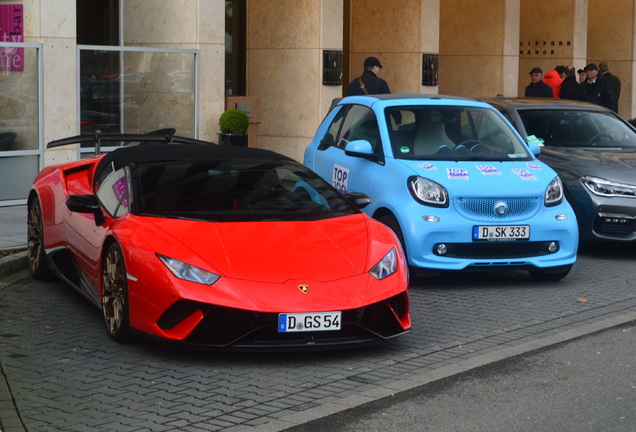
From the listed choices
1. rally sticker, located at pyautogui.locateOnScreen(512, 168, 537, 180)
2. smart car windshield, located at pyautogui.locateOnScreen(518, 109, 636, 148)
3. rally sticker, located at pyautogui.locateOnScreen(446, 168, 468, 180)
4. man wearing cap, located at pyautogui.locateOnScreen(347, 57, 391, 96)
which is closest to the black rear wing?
Result: rally sticker, located at pyautogui.locateOnScreen(446, 168, 468, 180)

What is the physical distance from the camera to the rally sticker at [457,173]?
388 inches

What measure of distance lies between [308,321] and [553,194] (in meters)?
4.02

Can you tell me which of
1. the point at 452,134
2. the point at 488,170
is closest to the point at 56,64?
the point at 452,134

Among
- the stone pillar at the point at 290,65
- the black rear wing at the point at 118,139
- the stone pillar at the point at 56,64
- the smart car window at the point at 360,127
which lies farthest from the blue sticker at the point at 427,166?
the stone pillar at the point at 290,65

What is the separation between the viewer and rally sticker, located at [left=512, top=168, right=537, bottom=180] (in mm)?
10109

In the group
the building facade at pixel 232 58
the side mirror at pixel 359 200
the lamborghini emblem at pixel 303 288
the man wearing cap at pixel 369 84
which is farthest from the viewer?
the man wearing cap at pixel 369 84

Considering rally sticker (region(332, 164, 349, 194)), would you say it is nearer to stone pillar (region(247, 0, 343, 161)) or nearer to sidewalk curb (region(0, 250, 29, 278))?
sidewalk curb (region(0, 250, 29, 278))

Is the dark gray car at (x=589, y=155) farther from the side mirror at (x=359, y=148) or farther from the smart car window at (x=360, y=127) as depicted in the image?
the side mirror at (x=359, y=148)

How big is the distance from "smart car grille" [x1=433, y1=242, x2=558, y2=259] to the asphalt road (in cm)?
228

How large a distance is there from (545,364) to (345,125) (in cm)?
480

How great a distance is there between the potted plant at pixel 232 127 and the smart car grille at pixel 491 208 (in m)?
7.91

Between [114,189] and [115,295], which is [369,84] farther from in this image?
[115,295]

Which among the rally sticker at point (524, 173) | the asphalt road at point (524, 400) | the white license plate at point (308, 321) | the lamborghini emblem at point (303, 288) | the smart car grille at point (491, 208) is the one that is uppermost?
the rally sticker at point (524, 173)

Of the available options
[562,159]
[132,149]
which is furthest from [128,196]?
[562,159]
